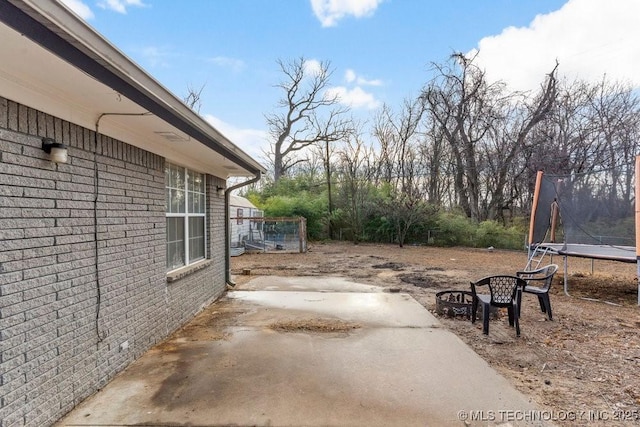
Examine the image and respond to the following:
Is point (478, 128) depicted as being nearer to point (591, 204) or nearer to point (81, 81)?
point (591, 204)

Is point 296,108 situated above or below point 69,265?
above

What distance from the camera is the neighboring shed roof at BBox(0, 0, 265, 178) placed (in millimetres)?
1546

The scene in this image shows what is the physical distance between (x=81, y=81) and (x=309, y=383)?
2882 millimetres

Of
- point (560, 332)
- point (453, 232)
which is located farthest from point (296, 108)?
point (560, 332)

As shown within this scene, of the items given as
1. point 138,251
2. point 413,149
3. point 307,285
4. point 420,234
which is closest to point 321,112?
point 413,149

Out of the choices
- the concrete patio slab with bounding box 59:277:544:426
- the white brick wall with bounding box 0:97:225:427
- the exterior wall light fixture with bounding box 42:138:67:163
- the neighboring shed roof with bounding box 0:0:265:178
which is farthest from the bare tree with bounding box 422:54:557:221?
the exterior wall light fixture with bounding box 42:138:67:163

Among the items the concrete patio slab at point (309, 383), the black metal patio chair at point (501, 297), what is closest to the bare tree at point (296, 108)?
the black metal patio chair at point (501, 297)

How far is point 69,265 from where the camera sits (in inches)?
106

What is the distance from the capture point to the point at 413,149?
22891 millimetres

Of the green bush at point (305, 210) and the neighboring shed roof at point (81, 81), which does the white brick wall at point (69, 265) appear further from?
the green bush at point (305, 210)

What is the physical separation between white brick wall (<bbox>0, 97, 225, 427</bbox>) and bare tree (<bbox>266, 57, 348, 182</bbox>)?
68.5 feet

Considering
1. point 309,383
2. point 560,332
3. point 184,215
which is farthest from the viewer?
point 184,215

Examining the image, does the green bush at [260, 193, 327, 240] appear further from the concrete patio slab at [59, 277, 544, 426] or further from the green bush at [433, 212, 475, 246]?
the concrete patio slab at [59, 277, 544, 426]

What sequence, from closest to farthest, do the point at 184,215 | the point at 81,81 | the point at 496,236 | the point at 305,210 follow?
the point at 81,81, the point at 184,215, the point at 496,236, the point at 305,210
